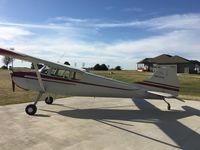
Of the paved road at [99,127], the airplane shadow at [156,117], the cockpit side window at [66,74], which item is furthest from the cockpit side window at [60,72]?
the airplane shadow at [156,117]

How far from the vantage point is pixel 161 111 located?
13.8 m

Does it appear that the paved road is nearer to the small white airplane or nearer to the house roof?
the small white airplane

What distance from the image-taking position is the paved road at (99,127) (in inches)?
316

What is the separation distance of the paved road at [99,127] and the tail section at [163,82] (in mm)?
1047

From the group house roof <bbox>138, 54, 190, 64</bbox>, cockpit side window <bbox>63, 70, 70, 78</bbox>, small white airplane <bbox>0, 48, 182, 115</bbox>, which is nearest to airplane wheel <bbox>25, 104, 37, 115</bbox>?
small white airplane <bbox>0, 48, 182, 115</bbox>

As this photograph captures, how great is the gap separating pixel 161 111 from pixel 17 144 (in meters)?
7.80

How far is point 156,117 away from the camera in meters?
12.2

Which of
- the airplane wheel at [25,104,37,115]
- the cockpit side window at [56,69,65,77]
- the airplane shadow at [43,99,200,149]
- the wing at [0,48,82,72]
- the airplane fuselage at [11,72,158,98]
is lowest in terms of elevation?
the airplane shadow at [43,99,200,149]

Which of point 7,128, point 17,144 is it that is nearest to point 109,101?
point 7,128

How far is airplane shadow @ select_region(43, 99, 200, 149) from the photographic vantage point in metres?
8.83

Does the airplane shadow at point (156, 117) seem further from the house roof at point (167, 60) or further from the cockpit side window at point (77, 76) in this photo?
the house roof at point (167, 60)

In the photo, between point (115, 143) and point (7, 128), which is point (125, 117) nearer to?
point (115, 143)

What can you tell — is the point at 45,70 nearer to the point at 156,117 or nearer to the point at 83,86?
the point at 83,86

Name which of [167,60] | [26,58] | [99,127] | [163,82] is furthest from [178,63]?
[99,127]
